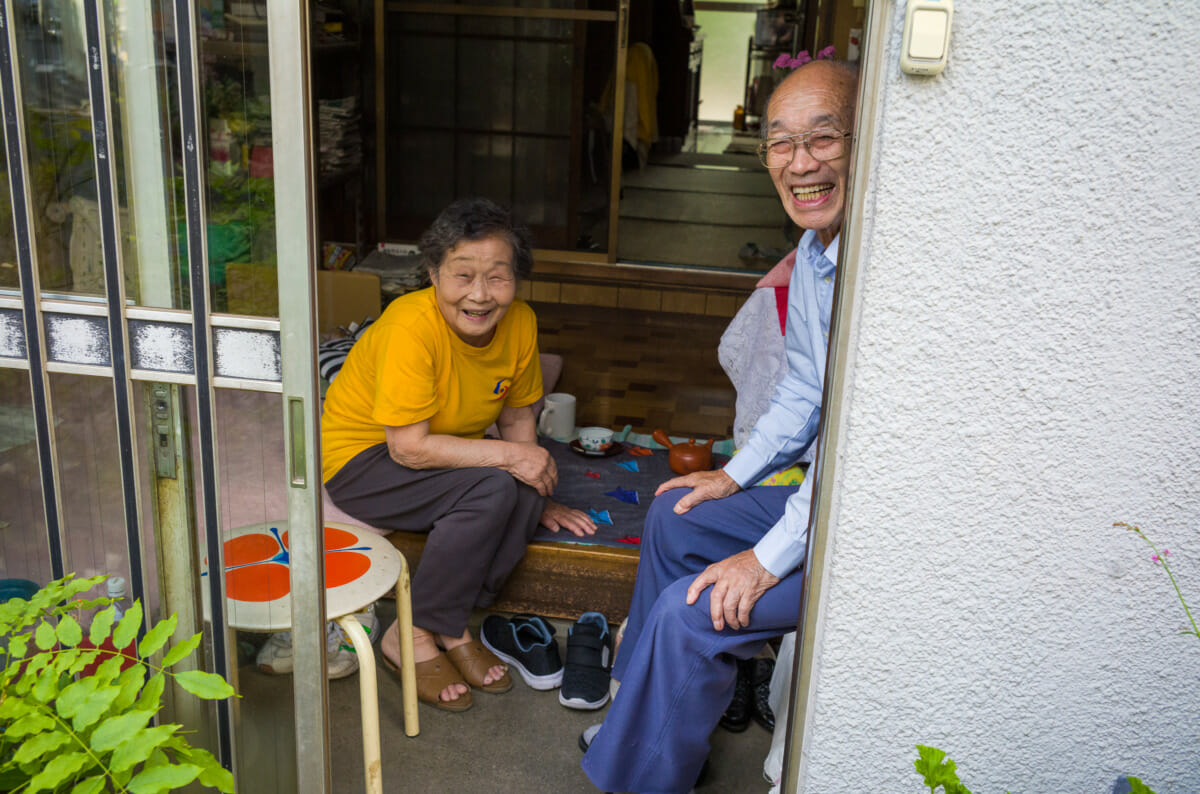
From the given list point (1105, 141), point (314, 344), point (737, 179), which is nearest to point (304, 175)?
point (314, 344)

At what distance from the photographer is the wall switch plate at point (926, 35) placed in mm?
1058

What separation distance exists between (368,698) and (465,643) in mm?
582

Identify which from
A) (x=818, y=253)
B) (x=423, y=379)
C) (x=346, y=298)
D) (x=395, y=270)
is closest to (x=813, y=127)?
(x=818, y=253)

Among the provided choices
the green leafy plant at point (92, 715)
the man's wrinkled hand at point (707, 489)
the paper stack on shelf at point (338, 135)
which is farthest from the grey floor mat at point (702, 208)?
the green leafy plant at point (92, 715)

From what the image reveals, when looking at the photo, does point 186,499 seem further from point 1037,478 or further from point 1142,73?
point 1142,73

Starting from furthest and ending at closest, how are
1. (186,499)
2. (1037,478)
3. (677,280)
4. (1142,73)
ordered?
(677,280) < (186,499) < (1037,478) < (1142,73)

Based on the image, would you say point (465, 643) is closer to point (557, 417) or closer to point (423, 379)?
point (423, 379)

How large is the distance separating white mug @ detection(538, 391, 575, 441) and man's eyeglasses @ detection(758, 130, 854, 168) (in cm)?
139

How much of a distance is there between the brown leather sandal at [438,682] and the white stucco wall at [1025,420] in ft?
3.14

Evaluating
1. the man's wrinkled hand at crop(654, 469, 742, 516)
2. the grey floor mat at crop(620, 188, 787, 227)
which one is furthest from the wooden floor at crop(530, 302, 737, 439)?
the grey floor mat at crop(620, 188, 787, 227)

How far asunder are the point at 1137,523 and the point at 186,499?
1279 millimetres

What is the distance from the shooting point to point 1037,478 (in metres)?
1.23

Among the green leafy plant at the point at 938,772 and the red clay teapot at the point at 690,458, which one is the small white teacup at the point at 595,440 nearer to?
the red clay teapot at the point at 690,458

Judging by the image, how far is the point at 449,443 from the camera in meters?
2.22
